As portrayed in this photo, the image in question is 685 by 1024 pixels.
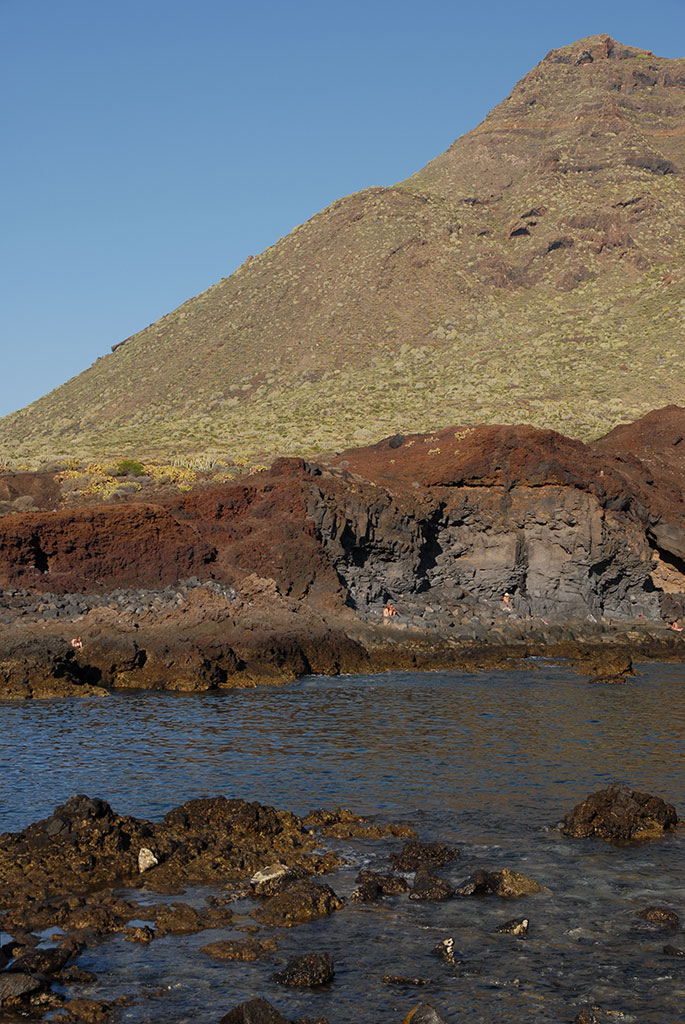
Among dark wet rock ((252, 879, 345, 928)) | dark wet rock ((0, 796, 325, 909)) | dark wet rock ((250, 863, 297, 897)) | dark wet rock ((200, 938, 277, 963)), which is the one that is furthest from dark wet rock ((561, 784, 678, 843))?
dark wet rock ((200, 938, 277, 963))

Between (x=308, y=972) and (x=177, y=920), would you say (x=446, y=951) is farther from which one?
(x=177, y=920)

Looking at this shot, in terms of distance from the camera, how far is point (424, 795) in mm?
19250

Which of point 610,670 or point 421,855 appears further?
point 610,670

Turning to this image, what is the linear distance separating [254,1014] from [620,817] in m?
8.93

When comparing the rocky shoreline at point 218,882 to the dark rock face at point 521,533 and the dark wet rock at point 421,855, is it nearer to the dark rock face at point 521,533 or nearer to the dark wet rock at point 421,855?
the dark wet rock at point 421,855

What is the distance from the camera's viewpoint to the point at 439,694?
3117 cm

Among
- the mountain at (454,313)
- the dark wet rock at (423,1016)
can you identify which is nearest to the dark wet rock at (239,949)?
the dark wet rock at (423,1016)

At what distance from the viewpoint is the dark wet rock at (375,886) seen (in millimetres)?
13719

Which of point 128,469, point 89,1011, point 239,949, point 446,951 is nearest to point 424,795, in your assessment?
point 446,951

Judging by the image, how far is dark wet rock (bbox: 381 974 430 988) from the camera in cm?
1128

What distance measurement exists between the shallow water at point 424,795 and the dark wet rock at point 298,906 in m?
0.24

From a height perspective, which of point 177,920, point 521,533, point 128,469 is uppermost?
point 128,469

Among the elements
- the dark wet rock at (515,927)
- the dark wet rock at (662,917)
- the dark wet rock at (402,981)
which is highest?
the dark wet rock at (402,981)

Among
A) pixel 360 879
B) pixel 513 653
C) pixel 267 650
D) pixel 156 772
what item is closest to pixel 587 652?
pixel 513 653
